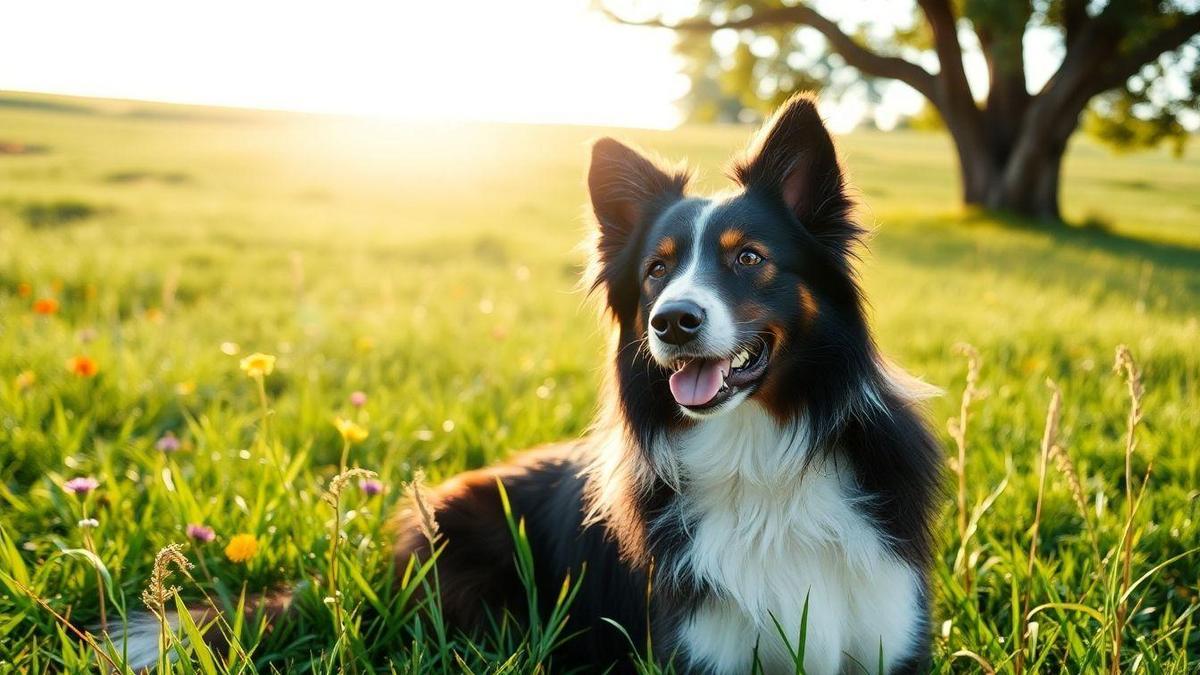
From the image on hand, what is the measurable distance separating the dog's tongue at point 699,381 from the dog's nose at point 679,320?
150 mm

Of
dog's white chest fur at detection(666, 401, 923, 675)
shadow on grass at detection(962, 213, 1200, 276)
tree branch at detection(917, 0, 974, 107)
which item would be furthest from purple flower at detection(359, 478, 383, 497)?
tree branch at detection(917, 0, 974, 107)

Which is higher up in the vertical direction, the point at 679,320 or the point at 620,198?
the point at 620,198

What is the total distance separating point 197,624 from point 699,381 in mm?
1711

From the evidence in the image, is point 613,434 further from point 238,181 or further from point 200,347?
point 238,181

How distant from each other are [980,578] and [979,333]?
4212 mm

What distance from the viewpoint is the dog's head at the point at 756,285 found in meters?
2.58

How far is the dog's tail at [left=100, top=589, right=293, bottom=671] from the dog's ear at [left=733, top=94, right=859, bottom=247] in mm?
2038

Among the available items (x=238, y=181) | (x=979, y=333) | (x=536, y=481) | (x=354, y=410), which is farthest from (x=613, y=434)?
(x=238, y=181)

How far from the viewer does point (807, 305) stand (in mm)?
2723

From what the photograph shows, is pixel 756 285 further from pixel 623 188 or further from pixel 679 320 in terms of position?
pixel 623 188

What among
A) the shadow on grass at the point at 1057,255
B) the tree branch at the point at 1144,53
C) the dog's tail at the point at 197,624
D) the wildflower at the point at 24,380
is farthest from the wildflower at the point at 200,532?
the tree branch at the point at 1144,53

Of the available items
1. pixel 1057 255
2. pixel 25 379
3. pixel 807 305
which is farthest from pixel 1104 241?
pixel 25 379

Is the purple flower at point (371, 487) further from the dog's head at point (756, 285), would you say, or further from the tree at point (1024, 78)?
the tree at point (1024, 78)

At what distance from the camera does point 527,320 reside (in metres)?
8.14
